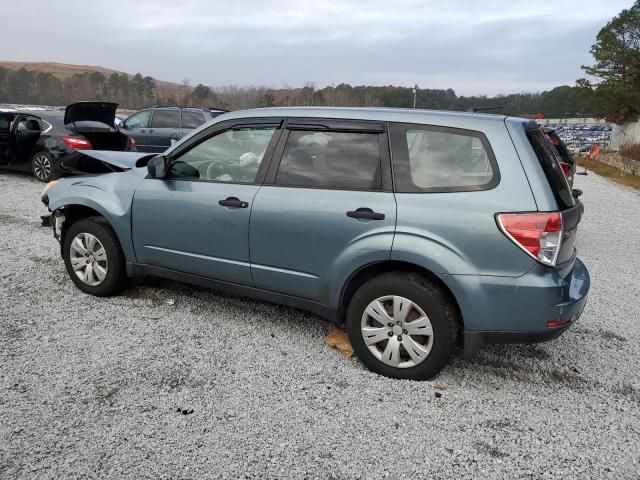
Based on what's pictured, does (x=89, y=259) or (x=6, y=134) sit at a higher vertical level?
(x=6, y=134)

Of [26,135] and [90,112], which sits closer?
[90,112]

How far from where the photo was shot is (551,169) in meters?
3.02

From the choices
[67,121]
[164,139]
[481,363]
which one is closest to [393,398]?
[481,363]

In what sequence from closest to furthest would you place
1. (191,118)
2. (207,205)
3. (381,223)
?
(381,223), (207,205), (191,118)

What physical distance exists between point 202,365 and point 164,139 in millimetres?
10701

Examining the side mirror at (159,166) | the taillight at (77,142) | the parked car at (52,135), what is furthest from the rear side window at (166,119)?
the side mirror at (159,166)

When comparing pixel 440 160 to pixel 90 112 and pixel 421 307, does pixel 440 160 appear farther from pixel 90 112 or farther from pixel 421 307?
pixel 90 112

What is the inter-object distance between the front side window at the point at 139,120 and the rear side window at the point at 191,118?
116 centimetres

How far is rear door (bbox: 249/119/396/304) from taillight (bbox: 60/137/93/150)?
24.8ft

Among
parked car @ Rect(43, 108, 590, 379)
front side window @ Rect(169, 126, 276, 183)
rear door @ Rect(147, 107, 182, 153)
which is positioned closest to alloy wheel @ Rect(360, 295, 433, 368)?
parked car @ Rect(43, 108, 590, 379)

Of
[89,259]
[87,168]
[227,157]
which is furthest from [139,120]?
[227,157]

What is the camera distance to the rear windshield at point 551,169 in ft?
9.49

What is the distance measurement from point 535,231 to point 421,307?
789 millimetres

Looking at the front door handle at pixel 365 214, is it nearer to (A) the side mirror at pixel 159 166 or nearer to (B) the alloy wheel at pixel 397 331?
(B) the alloy wheel at pixel 397 331
